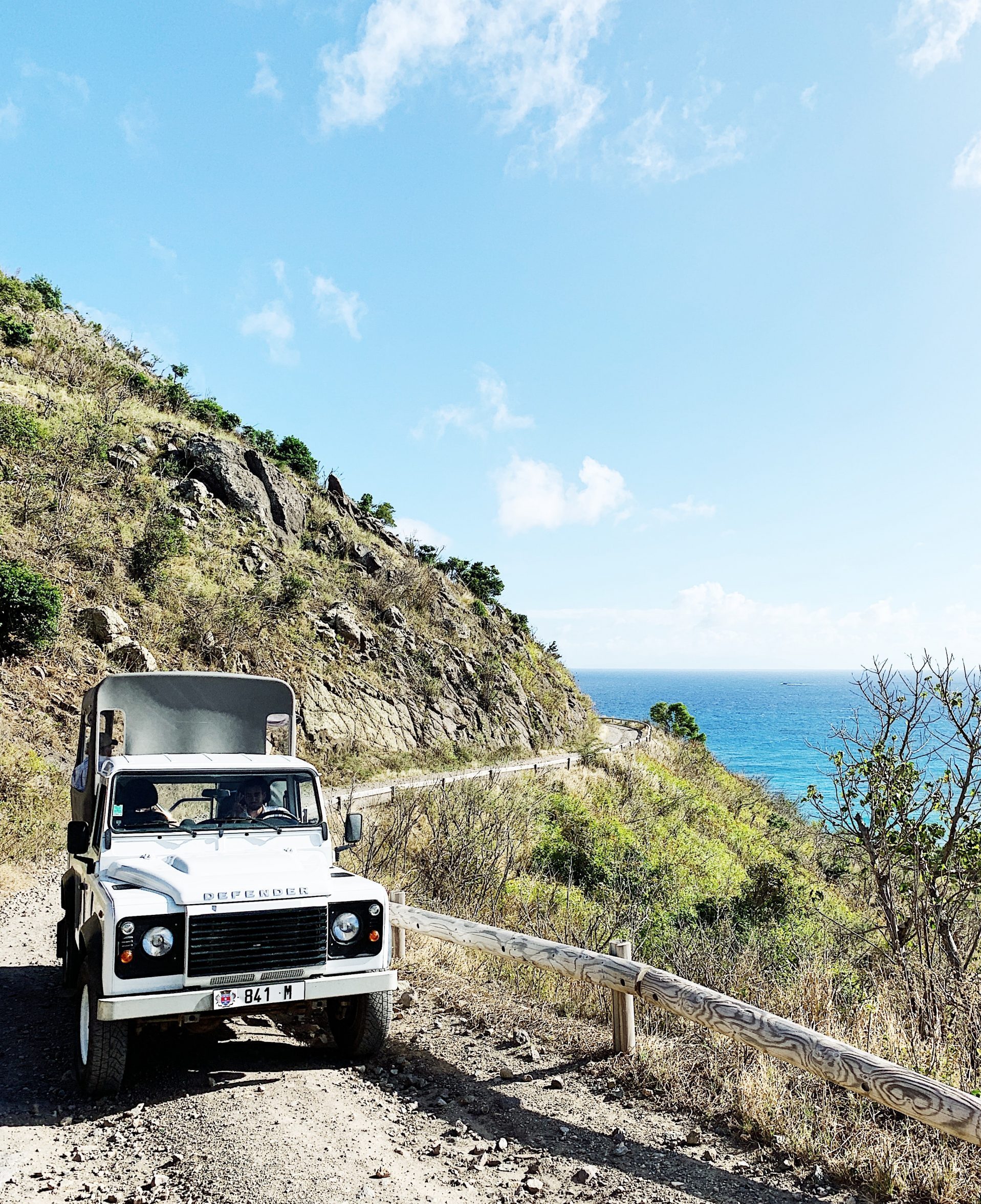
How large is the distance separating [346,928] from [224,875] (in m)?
0.92

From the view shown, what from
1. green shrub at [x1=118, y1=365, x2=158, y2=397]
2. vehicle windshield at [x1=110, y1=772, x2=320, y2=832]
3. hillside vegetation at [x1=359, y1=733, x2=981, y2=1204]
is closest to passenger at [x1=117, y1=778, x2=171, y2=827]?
vehicle windshield at [x1=110, y1=772, x2=320, y2=832]

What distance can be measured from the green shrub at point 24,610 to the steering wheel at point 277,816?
Answer: 51.5ft

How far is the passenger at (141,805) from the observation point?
6164 millimetres

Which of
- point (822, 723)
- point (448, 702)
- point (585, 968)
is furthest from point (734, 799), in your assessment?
point (822, 723)

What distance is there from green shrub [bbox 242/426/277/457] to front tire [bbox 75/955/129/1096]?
38.4 metres

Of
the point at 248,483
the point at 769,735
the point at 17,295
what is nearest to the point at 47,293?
the point at 17,295

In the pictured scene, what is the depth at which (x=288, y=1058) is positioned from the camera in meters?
5.68

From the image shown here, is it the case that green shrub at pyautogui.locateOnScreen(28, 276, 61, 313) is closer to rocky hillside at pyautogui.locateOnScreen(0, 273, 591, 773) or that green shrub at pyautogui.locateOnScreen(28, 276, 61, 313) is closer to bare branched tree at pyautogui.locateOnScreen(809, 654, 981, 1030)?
rocky hillside at pyautogui.locateOnScreen(0, 273, 591, 773)

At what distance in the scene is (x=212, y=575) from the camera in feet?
93.6

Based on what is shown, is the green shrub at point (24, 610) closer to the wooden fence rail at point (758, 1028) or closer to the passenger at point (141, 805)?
the passenger at point (141, 805)

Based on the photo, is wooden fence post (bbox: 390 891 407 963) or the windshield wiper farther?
wooden fence post (bbox: 390 891 407 963)

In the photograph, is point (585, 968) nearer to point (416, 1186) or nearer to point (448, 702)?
point (416, 1186)

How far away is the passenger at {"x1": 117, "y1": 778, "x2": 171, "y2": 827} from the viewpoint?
6164mm

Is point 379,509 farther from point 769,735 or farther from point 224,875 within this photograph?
point 769,735
